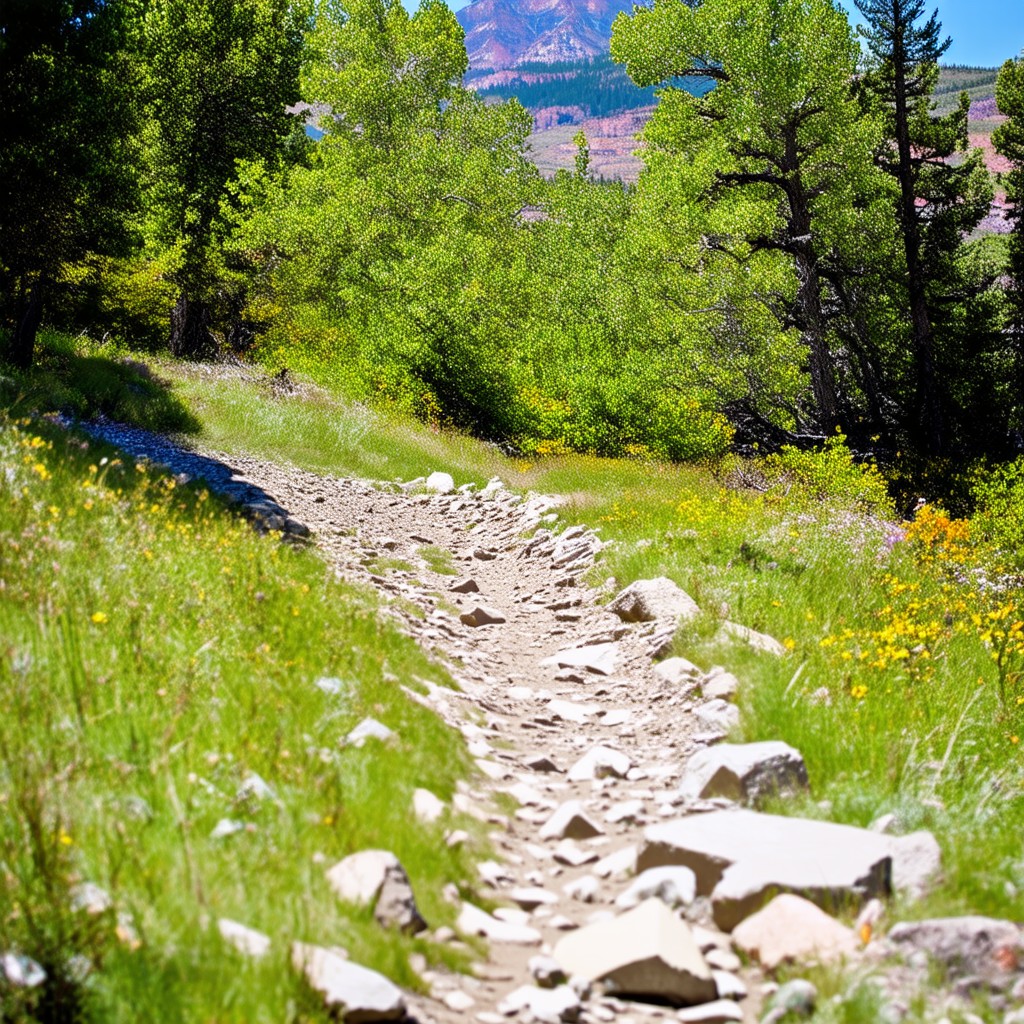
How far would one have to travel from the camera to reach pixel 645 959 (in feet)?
10.1

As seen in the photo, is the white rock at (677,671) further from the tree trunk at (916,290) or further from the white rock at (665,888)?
the tree trunk at (916,290)

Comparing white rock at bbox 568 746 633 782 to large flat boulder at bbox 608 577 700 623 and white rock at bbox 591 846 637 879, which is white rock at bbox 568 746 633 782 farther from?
large flat boulder at bbox 608 577 700 623

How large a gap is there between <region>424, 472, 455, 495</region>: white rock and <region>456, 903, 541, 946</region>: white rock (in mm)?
13868

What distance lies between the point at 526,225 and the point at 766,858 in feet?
91.3

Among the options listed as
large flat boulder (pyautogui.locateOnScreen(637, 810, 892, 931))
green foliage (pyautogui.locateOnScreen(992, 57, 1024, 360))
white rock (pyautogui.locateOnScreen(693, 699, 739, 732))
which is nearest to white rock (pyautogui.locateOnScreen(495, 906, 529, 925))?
large flat boulder (pyautogui.locateOnScreen(637, 810, 892, 931))

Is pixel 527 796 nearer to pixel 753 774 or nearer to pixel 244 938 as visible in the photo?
pixel 753 774

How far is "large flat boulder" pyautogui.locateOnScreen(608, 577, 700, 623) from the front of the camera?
7.86 meters

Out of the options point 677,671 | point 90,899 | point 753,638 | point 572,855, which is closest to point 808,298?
point 753,638

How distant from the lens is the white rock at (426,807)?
398 cm

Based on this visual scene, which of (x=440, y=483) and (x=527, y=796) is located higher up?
(x=440, y=483)

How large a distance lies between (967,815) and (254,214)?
26.7m

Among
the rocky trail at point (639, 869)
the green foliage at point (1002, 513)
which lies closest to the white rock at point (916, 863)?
the rocky trail at point (639, 869)

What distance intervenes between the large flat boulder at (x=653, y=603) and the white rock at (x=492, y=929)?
4.36 m

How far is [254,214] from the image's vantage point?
26438mm
